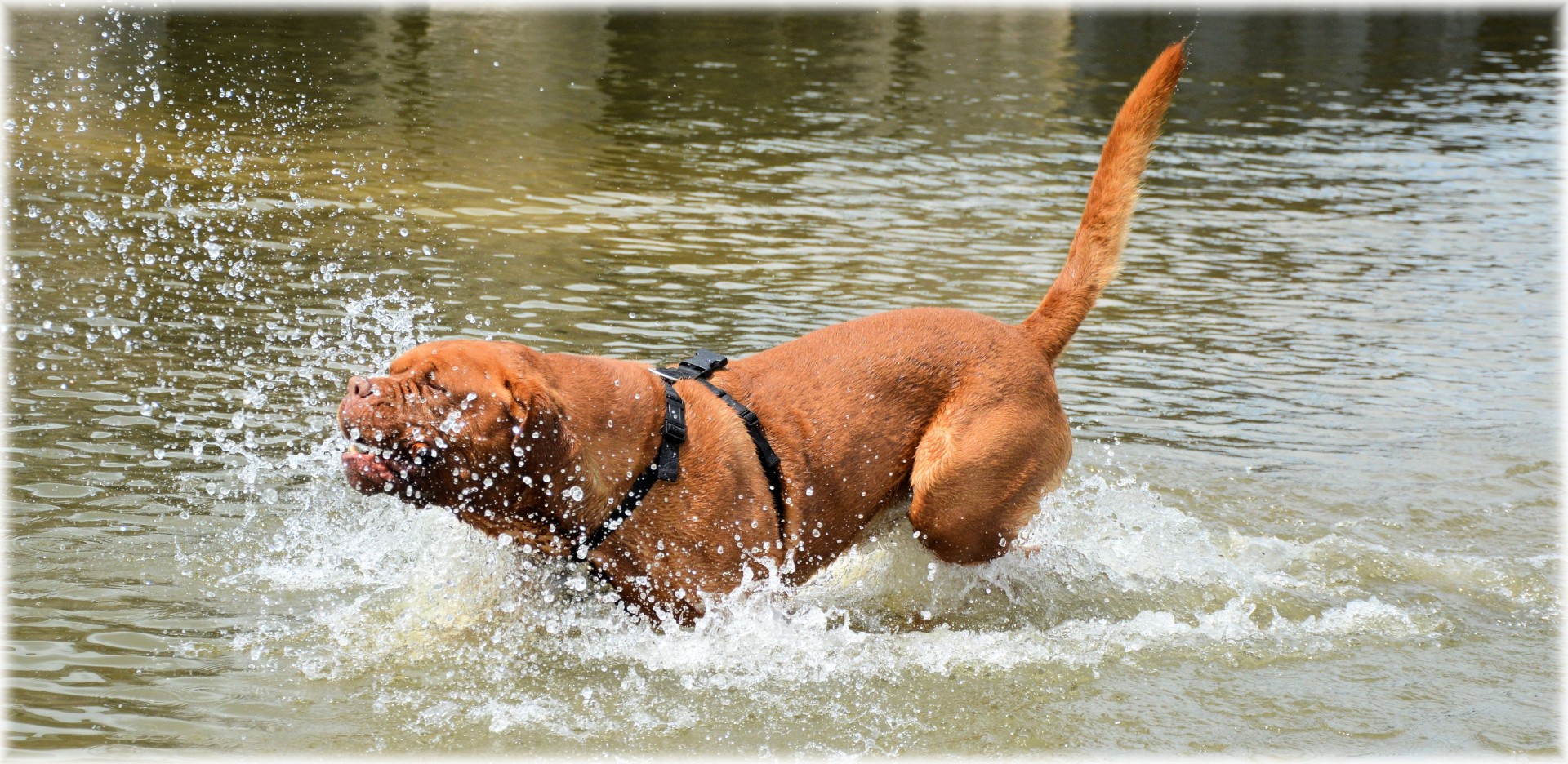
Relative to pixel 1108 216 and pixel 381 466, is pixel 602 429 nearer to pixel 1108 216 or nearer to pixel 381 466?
pixel 381 466

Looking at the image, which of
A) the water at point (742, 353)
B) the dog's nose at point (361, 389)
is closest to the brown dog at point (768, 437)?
the dog's nose at point (361, 389)

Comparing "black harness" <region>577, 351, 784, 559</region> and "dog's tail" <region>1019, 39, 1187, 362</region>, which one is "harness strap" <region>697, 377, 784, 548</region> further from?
"dog's tail" <region>1019, 39, 1187, 362</region>

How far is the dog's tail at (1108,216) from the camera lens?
5.26 metres

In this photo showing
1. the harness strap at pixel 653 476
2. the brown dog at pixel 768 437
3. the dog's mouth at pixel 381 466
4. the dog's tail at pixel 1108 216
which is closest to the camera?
the dog's mouth at pixel 381 466

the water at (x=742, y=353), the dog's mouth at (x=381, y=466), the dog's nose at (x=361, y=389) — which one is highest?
the dog's nose at (x=361, y=389)

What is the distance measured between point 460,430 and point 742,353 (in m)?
4.21

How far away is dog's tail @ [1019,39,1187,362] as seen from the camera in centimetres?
526

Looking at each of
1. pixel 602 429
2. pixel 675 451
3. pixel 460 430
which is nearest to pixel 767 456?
pixel 675 451

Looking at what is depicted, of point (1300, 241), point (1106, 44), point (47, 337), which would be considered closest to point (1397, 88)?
point (1106, 44)

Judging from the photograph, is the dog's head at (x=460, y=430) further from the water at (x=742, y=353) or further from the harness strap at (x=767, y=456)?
the harness strap at (x=767, y=456)

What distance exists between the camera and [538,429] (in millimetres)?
3992

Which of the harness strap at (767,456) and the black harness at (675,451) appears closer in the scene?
the black harness at (675,451)

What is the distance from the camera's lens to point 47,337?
7316mm

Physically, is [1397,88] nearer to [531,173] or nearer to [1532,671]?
[531,173]
